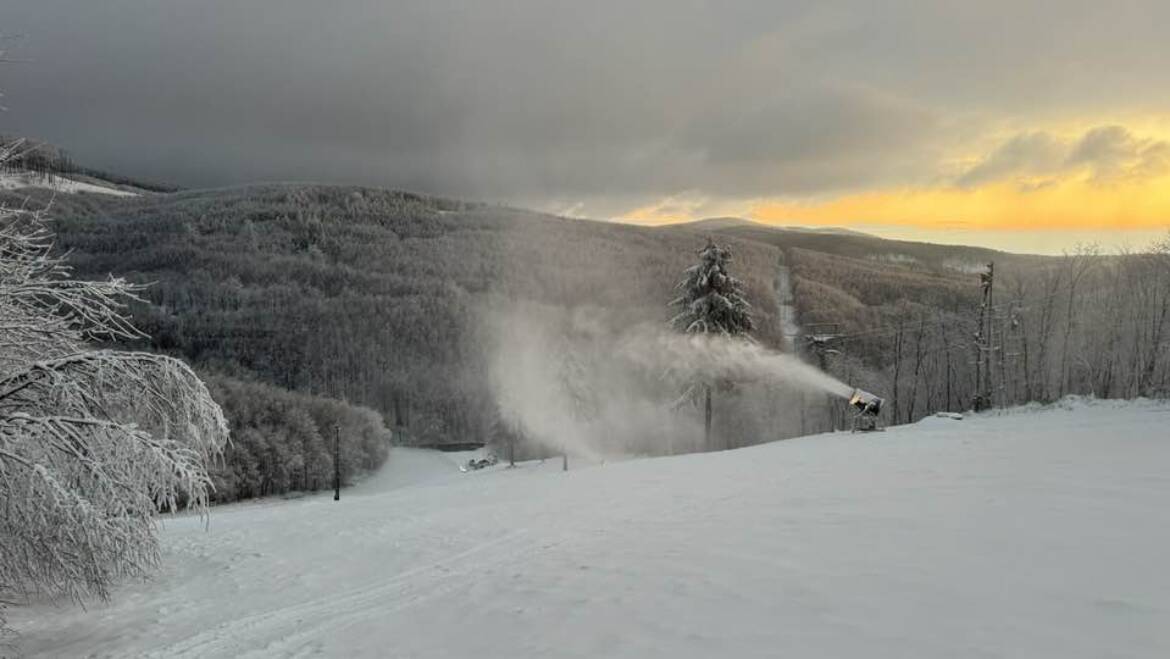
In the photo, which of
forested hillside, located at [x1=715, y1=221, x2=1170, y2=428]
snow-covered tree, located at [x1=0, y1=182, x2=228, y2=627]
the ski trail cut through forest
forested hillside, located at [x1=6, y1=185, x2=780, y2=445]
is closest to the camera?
snow-covered tree, located at [x1=0, y1=182, x2=228, y2=627]

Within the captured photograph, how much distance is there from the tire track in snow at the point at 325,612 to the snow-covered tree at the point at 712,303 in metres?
26.1

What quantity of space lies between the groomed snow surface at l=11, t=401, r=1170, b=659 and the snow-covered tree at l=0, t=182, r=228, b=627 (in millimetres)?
1612

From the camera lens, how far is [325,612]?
10711 mm

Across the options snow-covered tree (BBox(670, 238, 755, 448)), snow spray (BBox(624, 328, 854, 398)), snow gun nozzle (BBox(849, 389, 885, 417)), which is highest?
snow-covered tree (BBox(670, 238, 755, 448))

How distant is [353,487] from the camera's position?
7506 centimetres

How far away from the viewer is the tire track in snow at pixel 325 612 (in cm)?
939

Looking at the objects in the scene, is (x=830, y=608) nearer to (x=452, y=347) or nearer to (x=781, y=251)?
(x=452, y=347)

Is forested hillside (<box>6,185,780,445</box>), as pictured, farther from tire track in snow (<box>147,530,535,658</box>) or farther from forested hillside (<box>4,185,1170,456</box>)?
tire track in snow (<box>147,530,535,658</box>)

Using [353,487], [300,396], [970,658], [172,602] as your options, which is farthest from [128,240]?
[970,658]

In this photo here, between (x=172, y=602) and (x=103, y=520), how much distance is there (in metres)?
3.46

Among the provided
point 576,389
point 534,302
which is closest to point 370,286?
point 534,302

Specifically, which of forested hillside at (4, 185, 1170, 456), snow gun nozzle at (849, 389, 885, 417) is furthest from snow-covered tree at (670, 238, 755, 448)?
snow gun nozzle at (849, 389, 885, 417)

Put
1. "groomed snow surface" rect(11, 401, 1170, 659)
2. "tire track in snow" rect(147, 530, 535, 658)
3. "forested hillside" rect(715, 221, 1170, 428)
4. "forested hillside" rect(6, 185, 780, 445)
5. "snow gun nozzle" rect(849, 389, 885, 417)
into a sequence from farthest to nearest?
1. "forested hillside" rect(6, 185, 780, 445)
2. "forested hillside" rect(715, 221, 1170, 428)
3. "snow gun nozzle" rect(849, 389, 885, 417)
4. "tire track in snow" rect(147, 530, 535, 658)
5. "groomed snow surface" rect(11, 401, 1170, 659)

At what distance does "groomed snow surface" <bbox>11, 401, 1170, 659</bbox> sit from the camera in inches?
265
